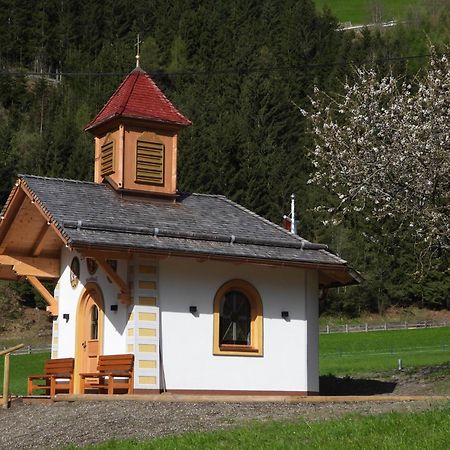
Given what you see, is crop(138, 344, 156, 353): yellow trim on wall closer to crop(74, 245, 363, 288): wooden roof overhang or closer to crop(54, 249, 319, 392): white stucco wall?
crop(54, 249, 319, 392): white stucco wall

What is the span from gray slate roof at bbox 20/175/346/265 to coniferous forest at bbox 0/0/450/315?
3330cm

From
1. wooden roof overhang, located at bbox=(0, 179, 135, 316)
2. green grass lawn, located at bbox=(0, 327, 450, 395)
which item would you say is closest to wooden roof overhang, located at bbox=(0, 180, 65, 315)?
wooden roof overhang, located at bbox=(0, 179, 135, 316)

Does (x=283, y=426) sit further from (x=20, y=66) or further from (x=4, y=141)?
(x=20, y=66)

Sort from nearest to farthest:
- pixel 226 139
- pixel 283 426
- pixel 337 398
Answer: pixel 283 426 → pixel 337 398 → pixel 226 139

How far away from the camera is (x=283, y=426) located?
44.1 feet

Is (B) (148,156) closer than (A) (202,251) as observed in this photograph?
No

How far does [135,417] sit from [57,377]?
256 inches

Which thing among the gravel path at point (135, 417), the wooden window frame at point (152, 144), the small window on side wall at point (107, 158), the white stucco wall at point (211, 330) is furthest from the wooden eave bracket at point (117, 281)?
the small window on side wall at point (107, 158)

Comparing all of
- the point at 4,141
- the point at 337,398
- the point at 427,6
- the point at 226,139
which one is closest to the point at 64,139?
the point at 4,141

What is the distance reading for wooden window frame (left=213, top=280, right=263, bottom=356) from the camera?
21.5m

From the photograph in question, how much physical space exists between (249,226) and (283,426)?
34.0 feet

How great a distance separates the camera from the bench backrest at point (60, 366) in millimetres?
21797

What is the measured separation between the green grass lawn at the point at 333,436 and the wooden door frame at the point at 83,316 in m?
8.31

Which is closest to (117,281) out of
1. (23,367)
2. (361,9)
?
(23,367)
